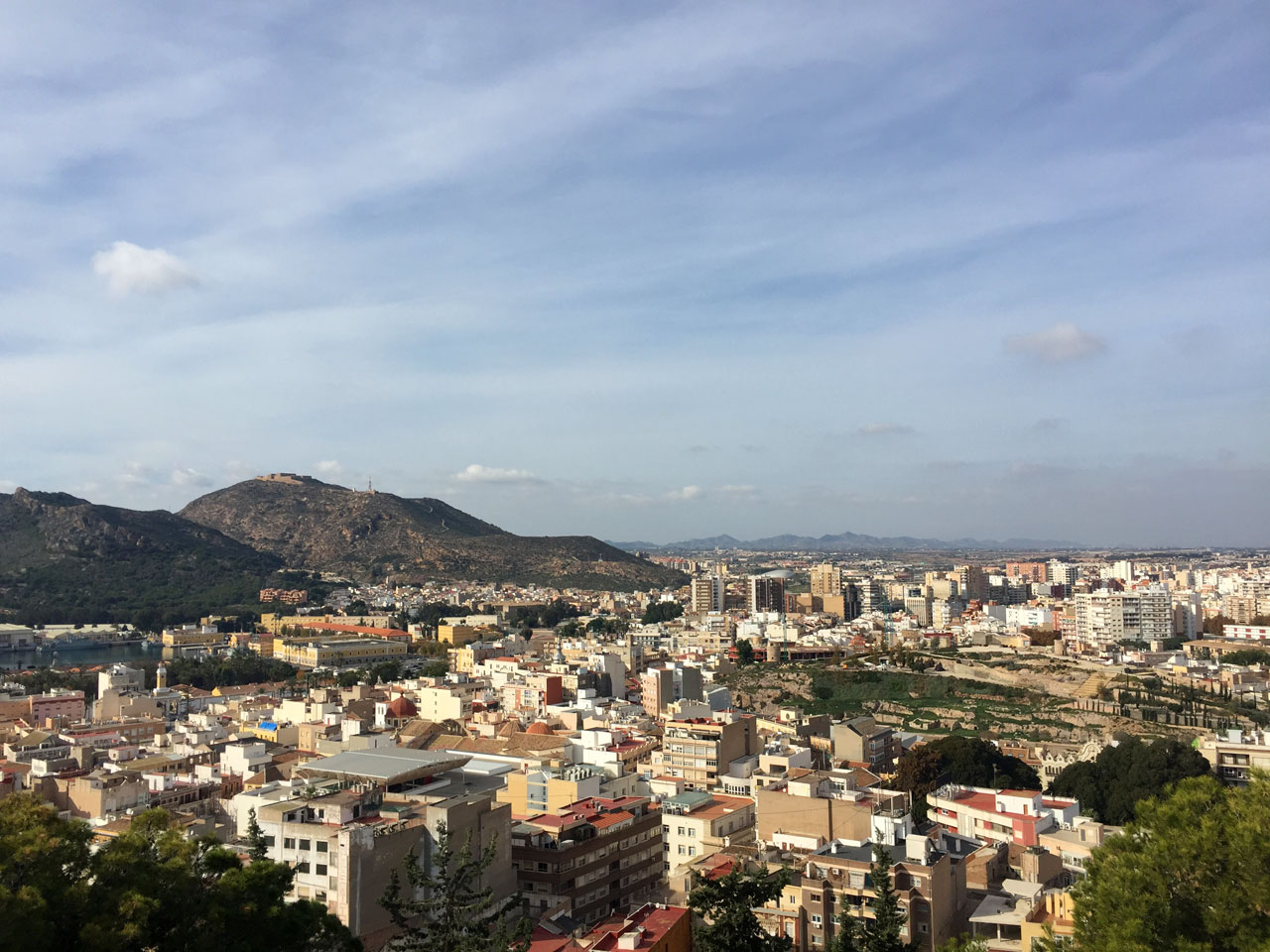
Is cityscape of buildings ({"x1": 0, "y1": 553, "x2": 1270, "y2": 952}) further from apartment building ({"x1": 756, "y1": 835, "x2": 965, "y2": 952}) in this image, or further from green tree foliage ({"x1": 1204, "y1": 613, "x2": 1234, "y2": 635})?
green tree foliage ({"x1": 1204, "y1": 613, "x2": 1234, "y2": 635})

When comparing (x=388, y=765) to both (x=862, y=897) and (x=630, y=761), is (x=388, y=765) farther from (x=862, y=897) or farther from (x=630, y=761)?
(x=630, y=761)

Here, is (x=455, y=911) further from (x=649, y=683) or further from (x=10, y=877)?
(x=649, y=683)

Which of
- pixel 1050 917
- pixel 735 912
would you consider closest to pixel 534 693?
pixel 735 912

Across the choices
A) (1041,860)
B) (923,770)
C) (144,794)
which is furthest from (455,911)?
(923,770)

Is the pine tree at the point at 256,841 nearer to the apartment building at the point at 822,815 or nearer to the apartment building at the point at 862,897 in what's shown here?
the apartment building at the point at 862,897

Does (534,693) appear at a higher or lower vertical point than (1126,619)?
lower

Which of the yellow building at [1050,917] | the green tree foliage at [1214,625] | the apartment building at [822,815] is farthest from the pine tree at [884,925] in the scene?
the green tree foliage at [1214,625]

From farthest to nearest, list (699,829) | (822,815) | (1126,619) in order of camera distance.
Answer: (1126,619)
(699,829)
(822,815)

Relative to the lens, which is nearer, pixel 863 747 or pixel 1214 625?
pixel 863 747
